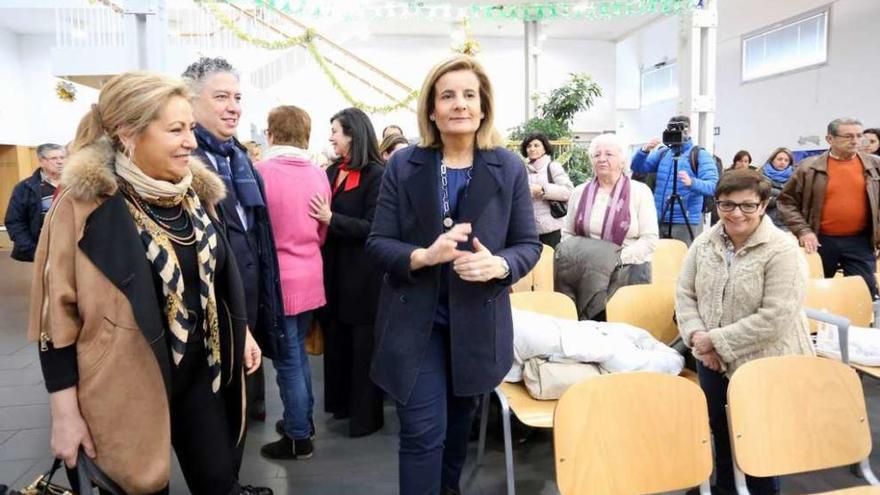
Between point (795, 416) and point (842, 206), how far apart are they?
8.09 feet

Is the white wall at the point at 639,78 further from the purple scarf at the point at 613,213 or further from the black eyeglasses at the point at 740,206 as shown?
the black eyeglasses at the point at 740,206

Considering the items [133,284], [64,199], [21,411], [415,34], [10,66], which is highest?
[415,34]

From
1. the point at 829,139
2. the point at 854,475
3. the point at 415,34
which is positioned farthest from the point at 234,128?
the point at 415,34

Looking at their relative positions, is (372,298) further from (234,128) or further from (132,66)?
(132,66)

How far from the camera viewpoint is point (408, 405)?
1.62m

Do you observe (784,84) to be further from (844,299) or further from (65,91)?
(65,91)

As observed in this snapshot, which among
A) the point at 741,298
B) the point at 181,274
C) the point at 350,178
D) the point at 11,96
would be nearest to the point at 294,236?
the point at 350,178

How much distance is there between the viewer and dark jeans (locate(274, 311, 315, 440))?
95.6 inches

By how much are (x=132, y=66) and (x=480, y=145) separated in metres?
2.66

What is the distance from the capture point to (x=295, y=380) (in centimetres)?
245

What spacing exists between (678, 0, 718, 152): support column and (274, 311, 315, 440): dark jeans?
13.8 feet

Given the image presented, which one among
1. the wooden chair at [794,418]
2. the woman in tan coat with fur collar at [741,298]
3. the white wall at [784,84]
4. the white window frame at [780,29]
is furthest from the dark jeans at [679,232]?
the white window frame at [780,29]

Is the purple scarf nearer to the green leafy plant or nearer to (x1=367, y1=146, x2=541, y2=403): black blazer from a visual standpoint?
(x1=367, y1=146, x2=541, y2=403): black blazer

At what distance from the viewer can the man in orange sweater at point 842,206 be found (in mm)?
3455
